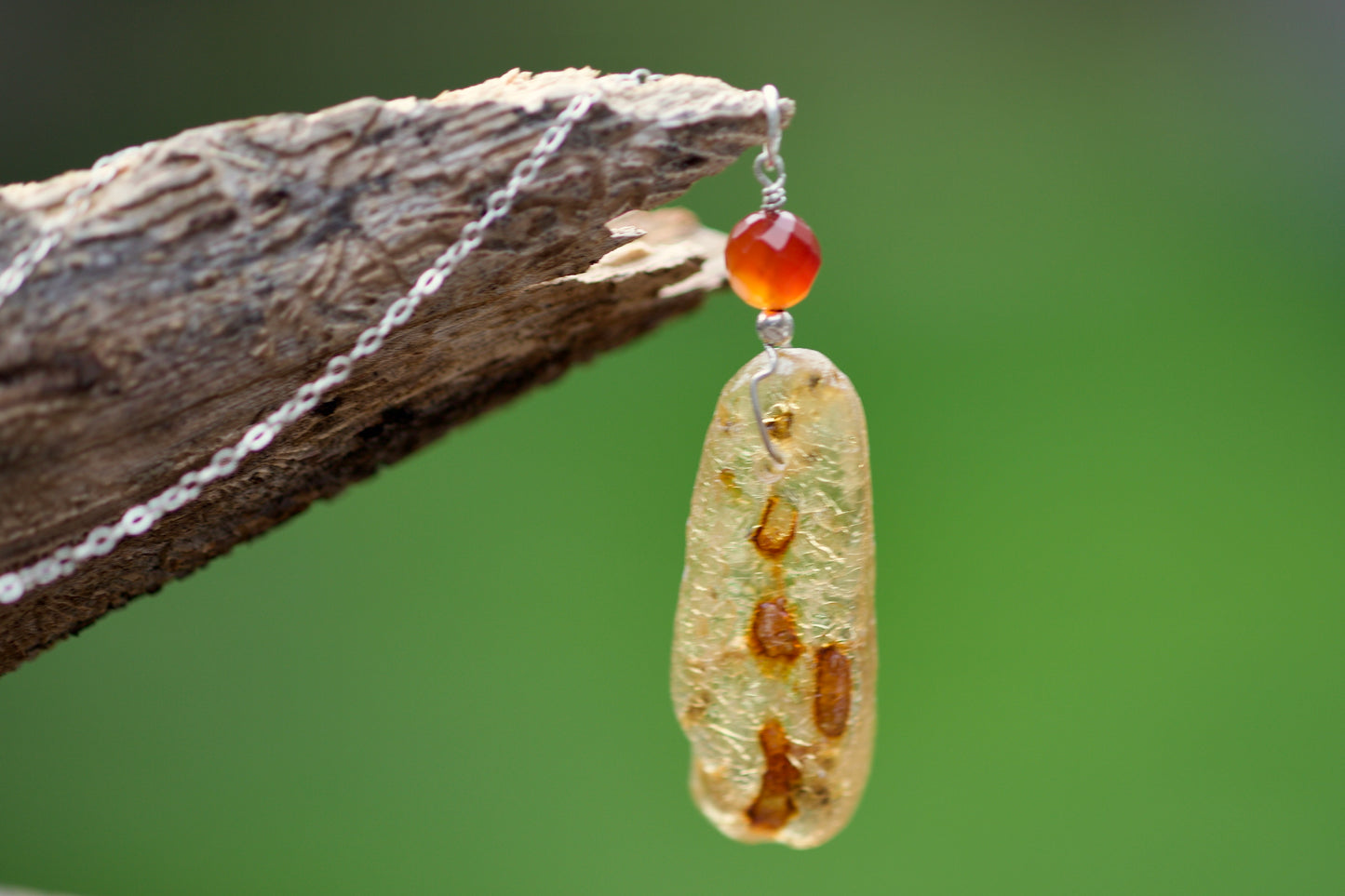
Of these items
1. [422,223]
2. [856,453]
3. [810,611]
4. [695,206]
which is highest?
[695,206]

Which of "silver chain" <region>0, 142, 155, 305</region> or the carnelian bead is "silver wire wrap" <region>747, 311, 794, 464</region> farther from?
"silver chain" <region>0, 142, 155, 305</region>

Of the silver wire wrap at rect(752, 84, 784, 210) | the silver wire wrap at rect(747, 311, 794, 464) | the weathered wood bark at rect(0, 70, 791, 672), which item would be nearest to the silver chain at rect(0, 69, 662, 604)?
the weathered wood bark at rect(0, 70, 791, 672)

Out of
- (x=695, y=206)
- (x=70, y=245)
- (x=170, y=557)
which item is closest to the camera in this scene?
(x=70, y=245)

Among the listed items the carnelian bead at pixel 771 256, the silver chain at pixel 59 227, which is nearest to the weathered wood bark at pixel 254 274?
the silver chain at pixel 59 227

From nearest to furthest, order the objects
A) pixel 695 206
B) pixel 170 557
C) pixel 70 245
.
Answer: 1. pixel 70 245
2. pixel 170 557
3. pixel 695 206

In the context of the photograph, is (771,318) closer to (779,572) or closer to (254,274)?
(779,572)

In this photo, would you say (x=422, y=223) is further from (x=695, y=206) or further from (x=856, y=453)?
(x=695, y=206)

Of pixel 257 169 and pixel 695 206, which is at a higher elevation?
pixel 695 206

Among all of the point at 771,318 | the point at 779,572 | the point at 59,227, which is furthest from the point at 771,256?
the point at 59,227

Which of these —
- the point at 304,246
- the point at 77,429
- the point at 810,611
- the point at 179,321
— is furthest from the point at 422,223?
the point at 810,611
